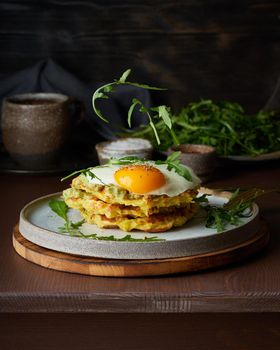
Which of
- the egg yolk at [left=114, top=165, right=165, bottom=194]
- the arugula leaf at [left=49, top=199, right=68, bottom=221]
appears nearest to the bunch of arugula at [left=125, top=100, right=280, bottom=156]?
the arugula leaf at [left=49, top=199, right=68, bottom=221]

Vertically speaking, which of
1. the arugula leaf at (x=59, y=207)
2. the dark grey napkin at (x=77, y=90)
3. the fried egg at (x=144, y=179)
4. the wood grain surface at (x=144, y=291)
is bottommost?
the dark grey napkin at (x=77, y=90)

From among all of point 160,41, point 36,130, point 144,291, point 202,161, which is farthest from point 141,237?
point 160,41

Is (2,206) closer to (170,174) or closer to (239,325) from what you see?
(170,174)

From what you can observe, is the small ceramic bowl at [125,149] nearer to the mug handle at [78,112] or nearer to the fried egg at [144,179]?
the mug handle at [78,112]

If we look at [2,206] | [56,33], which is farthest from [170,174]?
[56,33]

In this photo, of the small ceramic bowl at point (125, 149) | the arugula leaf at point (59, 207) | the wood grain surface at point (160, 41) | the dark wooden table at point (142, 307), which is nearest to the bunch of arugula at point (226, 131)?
the small ceramic bowl at point (125, 149)

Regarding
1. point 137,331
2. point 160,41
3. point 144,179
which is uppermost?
point 144,179

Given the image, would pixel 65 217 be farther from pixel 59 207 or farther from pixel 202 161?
pixel 202 161
